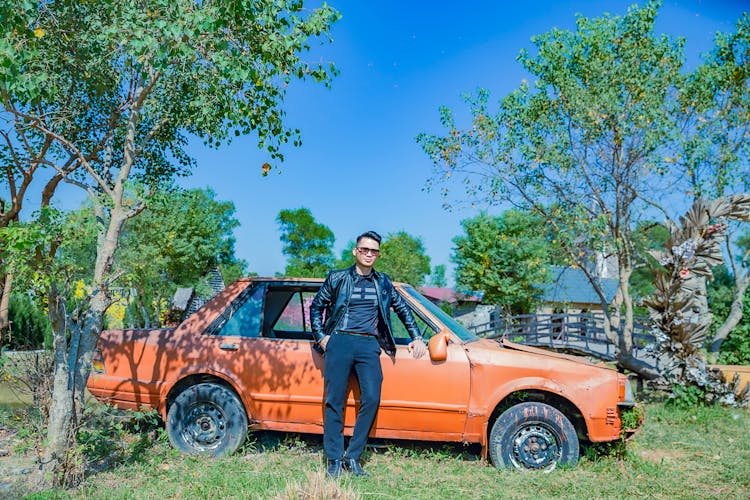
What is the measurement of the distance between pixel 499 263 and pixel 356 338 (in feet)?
129

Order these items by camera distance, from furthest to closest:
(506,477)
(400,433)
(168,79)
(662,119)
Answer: (662,119), (168,79), (400,433), (506,477)

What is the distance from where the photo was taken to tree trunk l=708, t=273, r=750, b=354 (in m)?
12.4

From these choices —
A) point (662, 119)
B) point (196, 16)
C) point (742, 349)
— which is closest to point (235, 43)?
point (196, 16)

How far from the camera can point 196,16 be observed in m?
4.40

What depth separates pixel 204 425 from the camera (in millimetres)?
5492

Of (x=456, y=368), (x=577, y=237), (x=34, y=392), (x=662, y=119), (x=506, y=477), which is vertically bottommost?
(x=506, y=477)

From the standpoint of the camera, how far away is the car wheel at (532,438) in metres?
5.07

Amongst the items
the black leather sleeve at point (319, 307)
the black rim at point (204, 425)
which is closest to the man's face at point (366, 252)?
the black leather sleeve at point (319, 307)

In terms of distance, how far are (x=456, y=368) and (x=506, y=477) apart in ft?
3.22

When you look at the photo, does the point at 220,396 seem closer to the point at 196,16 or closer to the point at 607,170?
the point at 196,16

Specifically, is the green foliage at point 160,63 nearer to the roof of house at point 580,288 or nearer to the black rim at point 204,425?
the black rim at point 204,425

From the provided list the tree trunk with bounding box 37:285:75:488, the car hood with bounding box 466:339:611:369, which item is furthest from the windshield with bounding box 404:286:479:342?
the tree trunk with bounding box 37:285:75:488

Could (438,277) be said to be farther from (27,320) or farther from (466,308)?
(27,320)

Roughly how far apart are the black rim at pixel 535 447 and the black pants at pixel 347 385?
131 cm
